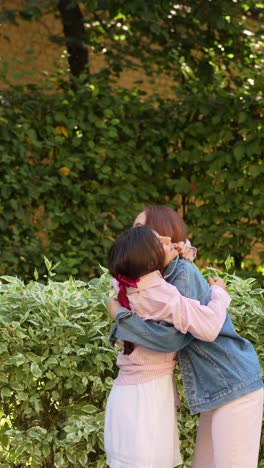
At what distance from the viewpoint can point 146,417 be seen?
3.12m

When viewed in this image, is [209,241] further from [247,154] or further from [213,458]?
[213,458]

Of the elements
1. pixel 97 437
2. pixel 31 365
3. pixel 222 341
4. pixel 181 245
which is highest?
pixel 181 245

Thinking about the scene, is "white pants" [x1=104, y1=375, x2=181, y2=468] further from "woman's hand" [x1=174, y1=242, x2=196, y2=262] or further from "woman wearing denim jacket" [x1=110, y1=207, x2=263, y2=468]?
"woman's hand" [x1=174, y1=242, x2=196, y2=262]

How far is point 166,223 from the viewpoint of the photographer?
3.24 metres

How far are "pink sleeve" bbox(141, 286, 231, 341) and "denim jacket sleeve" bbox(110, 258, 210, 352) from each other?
0.14ft

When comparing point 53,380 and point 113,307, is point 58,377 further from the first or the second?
point 113,307

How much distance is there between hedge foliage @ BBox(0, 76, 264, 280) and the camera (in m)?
6.76

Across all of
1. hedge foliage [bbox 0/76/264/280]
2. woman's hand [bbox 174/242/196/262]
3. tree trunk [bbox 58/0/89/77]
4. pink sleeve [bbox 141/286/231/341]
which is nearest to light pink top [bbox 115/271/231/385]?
pink sleeve [bbox 141/286/231/341]

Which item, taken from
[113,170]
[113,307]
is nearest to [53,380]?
[113,307]

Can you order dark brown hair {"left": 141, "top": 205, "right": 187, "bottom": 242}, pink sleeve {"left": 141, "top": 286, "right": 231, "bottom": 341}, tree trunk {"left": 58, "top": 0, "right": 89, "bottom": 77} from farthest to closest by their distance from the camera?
tree trunk {"left": 58, "top": 0, "right": 89, "bottom": 77}
dark brown hair {"left": 141, "top": 205, "right": 187, "bottom": 242}
pink sleeve {"left": 141, "top": 286, "right": 231, "bottom": 341}

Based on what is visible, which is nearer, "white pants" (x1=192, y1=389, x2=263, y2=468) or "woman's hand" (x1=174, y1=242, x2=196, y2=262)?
"white pants" (x1=192, y1=389, x2=263, y2=468)

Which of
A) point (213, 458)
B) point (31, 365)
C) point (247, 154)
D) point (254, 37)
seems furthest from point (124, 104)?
point (213, 458)

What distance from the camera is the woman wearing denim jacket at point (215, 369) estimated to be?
3119 mm

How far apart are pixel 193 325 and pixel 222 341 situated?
0.65ft
